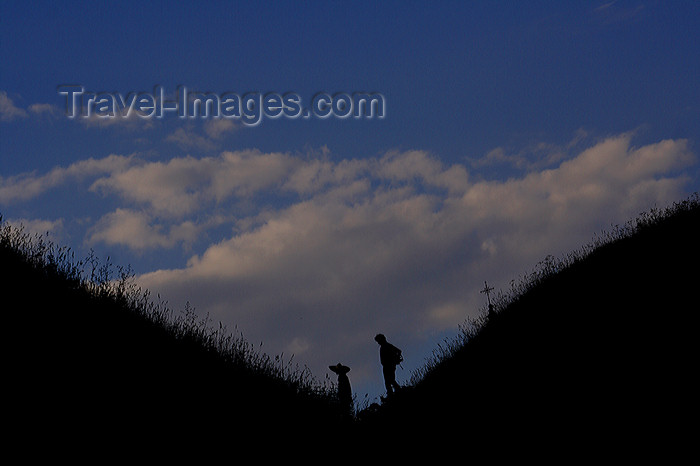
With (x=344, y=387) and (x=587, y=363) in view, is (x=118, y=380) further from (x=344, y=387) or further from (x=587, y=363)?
(x=587, y=363)

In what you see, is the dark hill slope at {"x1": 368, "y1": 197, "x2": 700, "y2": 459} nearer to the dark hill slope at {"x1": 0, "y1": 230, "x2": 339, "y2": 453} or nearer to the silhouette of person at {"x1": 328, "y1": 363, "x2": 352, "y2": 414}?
the silhouette of person at {"x1": 328, "y1": 363, "x2": 352, "y2": 414}

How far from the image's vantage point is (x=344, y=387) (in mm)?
11148

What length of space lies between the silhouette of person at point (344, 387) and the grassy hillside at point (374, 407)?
0.25 meters

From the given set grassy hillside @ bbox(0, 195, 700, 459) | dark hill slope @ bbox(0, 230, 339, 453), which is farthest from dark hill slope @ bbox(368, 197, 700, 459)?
dark hill slope @ bbox(0, 230, 339, 453)

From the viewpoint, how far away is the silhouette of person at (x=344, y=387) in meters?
11.0

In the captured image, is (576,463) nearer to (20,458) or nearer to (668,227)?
(20,458)

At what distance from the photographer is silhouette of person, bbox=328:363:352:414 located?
10969 mm

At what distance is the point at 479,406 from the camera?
28.7 ft

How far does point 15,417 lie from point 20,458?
681mm

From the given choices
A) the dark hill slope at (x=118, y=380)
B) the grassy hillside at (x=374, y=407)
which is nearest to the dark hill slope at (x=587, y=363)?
the grassy hillside at (x=374, y=407)

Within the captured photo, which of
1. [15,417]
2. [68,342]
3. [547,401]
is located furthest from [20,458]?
[547,401]

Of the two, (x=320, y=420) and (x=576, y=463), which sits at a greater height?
(x=320, y=420)

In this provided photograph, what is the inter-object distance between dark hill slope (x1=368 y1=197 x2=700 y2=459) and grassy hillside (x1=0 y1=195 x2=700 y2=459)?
4cm

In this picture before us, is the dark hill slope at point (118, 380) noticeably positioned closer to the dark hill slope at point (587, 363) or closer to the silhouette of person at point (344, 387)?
the silhouette of person at point (344, 387)
